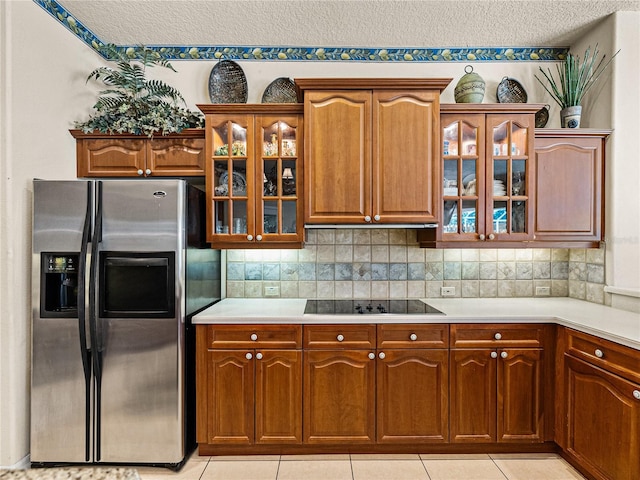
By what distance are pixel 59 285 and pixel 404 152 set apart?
7.51 feet

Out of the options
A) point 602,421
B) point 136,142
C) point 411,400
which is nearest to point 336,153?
point 136,142

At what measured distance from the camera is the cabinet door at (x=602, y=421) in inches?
67.2

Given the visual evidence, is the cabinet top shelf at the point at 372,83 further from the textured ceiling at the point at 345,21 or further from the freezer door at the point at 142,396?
the freezer door at the point at 142,396

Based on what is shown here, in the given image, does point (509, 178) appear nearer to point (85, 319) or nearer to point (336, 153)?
point (336, 153)

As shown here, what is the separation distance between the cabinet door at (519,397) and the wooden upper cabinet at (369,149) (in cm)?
113

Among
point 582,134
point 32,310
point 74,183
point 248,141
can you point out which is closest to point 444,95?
point 582,134

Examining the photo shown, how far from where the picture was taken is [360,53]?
2.88m

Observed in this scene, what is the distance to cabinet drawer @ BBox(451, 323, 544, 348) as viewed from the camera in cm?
225

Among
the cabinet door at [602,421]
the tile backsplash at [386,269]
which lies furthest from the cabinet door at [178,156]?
the cabinet door at [602,421]

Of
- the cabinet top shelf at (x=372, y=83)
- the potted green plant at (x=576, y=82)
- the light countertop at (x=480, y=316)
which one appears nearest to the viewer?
the light countertop at (x=480, y=316)

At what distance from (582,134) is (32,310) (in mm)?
3716

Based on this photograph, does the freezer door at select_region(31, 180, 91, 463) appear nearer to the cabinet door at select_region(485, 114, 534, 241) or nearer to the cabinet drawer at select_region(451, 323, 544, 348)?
the cabinet drawer at select_region(451, 323, 544, 348)

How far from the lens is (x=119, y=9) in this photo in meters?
2.43

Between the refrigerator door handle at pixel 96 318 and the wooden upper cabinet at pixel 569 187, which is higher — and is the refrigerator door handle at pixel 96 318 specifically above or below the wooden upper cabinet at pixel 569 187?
below
